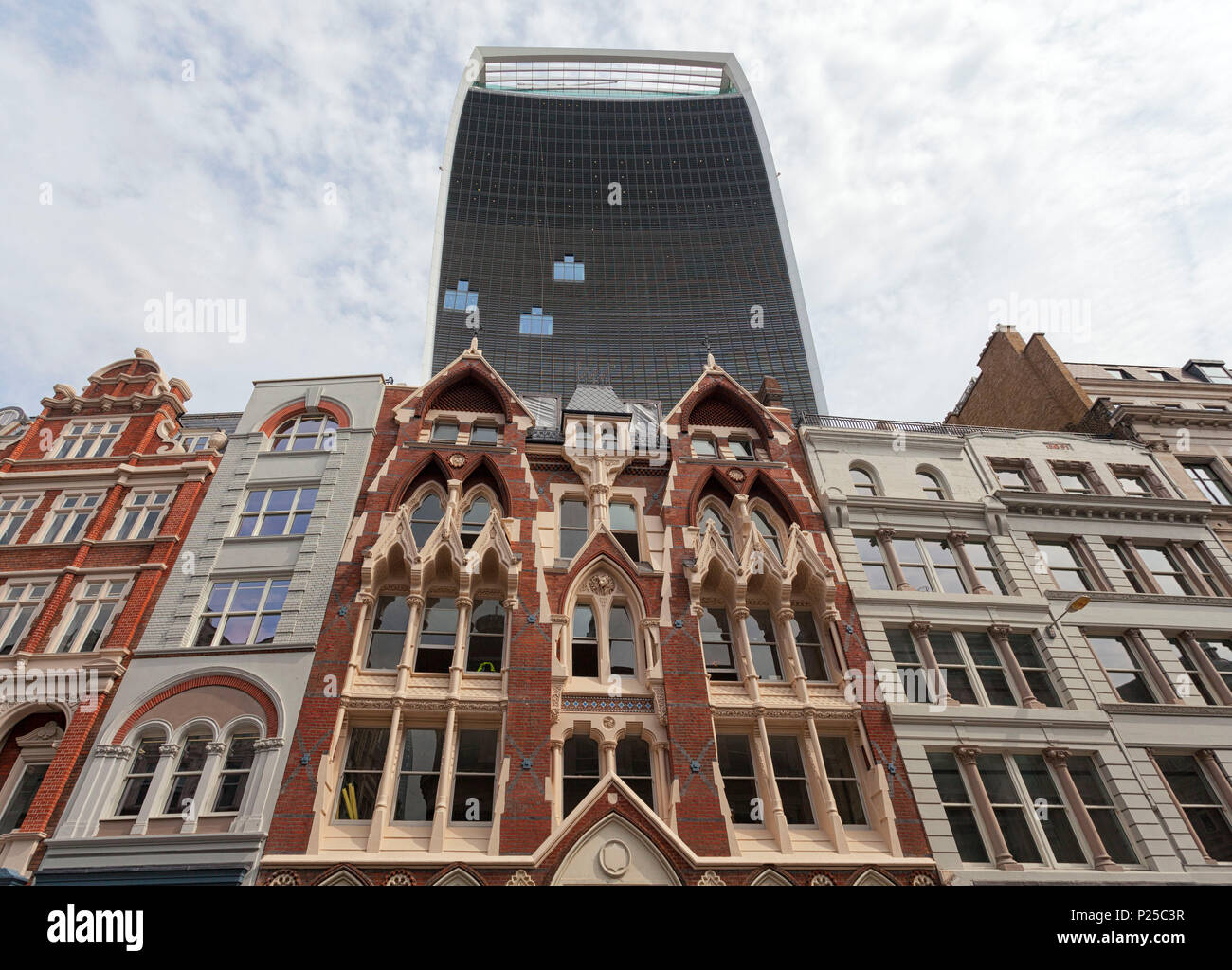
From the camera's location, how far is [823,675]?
2144 centimetres

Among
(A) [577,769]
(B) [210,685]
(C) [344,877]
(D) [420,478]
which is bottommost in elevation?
(C) [344,877]

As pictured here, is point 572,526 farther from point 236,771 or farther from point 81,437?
point 81,437

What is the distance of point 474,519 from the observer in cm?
2380

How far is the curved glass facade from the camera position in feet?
204

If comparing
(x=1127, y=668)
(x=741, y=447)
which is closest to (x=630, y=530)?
(x=741, y=447)

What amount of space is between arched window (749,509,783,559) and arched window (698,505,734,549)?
0.93 m

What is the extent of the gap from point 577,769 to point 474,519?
8.71 m

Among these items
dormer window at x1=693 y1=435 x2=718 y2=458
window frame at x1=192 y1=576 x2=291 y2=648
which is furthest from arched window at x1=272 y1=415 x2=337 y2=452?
dormer window at x1=693 y1=435 x2=718 y2=458

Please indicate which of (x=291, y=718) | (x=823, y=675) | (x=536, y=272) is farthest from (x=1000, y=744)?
(x=536, y=272)

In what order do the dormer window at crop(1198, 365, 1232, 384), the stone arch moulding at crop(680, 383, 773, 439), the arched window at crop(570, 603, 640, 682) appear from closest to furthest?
the arched window at crop(570, 603, 640, 682)
the stone arch moulding at crop(680, 383, 773, 439)
the dormer window at crop(1198, 365, 1232, 384)

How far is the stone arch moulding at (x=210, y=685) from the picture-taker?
734 inches

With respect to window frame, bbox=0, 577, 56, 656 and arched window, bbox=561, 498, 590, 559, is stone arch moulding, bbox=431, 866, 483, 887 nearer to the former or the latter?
arched window, bbox=561, 498, 590, 559
